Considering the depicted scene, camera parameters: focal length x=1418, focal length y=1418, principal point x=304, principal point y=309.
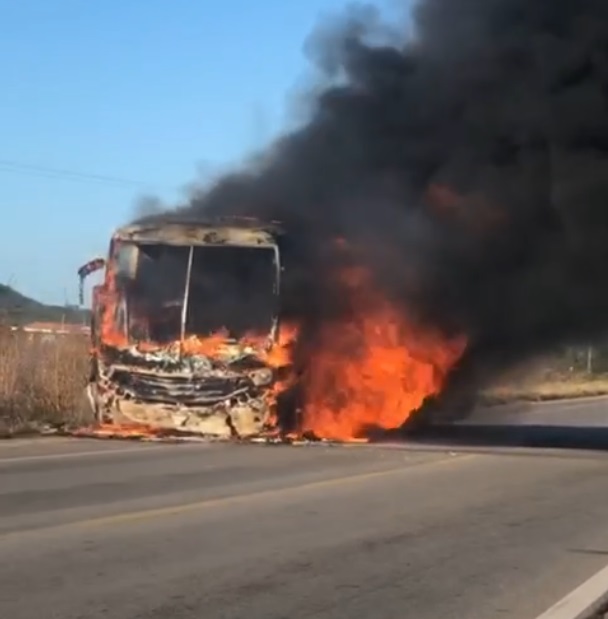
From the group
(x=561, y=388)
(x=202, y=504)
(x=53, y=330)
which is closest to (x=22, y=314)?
(x=53, y=330)

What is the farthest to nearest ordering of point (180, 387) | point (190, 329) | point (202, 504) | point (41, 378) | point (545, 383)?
1. point (545, 383)
2. point (41, 378)
3. point (190, 329)
4. point (180, 387)
5. point (202, 504)

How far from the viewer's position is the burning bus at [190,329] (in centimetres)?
1791

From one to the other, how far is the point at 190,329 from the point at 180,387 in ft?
2.48

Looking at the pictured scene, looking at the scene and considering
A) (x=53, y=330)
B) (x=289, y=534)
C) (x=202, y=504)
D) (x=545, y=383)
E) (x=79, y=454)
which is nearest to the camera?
(x=289, y=534)

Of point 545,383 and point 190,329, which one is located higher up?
point 190,329

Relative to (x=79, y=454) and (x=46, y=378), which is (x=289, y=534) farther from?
(x=46, y=378)

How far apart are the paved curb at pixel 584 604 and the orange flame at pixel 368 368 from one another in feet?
32.7

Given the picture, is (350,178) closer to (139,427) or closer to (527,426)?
(139,427)

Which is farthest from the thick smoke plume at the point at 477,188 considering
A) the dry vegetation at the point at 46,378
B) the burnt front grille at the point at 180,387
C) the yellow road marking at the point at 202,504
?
the yellow road marking at the point at 202,504

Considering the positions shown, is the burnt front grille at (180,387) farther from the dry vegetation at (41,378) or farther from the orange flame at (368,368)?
the dry vegetation at (41,378)

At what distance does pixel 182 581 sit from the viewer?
Answer: 8594 mm

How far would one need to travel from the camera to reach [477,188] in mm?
20203

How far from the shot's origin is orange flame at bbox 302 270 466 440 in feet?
62.7

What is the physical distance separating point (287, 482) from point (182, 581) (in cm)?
576
